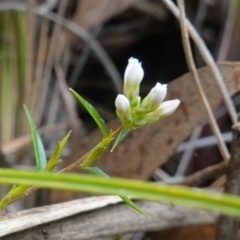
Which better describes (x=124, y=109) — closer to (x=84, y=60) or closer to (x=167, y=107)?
(x=167, y=107)

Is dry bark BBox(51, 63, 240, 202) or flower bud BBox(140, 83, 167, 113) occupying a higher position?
flower bud BBox(140, 83, 167, 113)

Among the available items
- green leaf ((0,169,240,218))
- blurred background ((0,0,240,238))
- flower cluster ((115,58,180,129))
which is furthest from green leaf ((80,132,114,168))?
blurred background ((0,0,240,238))

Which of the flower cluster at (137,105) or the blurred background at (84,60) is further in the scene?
the blurred background at (84,60)

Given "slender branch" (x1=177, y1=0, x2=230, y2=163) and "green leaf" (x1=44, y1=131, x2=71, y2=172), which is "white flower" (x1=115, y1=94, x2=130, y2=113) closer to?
"green leaf" (x1=44, y1=131, x2=71, y2=172)

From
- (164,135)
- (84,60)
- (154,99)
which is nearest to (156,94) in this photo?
(154,99)

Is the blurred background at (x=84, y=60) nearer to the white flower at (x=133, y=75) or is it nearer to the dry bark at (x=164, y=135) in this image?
the dry bark at (x=164, y=135)

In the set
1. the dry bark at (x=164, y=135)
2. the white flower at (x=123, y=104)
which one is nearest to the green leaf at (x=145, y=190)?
the white flower at (x=123, y=104)
